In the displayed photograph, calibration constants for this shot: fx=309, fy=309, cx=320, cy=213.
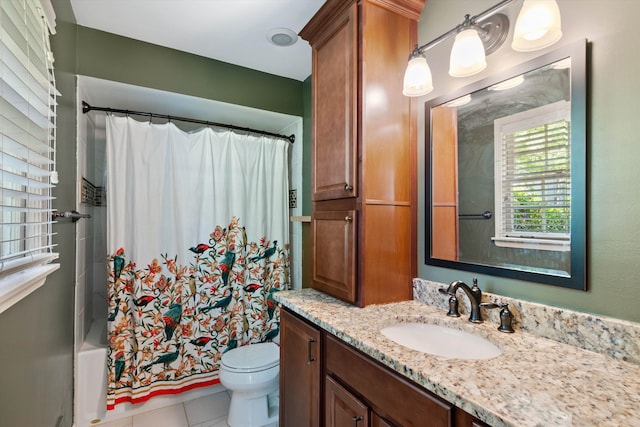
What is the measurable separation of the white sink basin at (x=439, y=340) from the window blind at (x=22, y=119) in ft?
3.98

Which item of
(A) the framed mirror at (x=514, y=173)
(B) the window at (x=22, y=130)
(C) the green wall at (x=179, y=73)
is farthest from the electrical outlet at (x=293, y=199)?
(B) the window at (x=22, y=130)

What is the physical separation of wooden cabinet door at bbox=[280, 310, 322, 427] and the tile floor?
71 cm

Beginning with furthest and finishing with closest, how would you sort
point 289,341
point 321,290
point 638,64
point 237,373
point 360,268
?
point 237,373
point 321,290
point 289,341
point 360,268
point 638,64

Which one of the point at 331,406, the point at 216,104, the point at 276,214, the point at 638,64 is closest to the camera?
the point at 638,64

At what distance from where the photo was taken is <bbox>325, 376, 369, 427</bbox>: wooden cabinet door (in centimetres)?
100

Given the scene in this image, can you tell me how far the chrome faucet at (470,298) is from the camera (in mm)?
1157

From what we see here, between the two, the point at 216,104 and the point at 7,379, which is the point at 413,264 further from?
the point at 216,104

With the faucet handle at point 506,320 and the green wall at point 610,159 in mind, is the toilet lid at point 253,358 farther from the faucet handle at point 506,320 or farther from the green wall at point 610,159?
the green wall at point 610,159

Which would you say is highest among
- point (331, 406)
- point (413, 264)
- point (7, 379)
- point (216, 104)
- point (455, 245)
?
point (216, 104)

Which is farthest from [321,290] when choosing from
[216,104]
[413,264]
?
[216,104]

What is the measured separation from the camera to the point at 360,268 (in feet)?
4.42

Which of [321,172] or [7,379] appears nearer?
[7,379]

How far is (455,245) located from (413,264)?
0.73 feet

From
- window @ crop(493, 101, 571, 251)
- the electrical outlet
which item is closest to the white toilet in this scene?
the electrical outlet
